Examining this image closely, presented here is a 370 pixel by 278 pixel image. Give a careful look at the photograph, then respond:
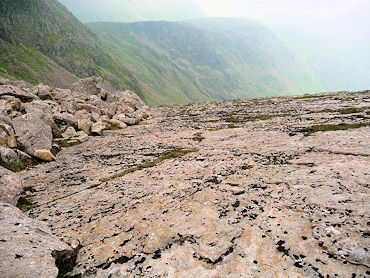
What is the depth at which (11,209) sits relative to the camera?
9234mm

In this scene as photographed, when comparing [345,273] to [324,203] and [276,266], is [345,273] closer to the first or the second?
[276,266]

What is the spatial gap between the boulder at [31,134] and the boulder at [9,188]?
7.17 m

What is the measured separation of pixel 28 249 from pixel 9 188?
6.00m

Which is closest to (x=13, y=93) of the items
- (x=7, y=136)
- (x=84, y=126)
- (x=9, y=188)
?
(x=84, y=126)

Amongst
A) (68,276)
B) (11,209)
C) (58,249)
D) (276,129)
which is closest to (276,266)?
(68,276)

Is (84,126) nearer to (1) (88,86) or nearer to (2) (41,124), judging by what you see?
(2) (41,124)

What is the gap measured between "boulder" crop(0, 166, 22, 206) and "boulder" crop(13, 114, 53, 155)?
717 centimetres

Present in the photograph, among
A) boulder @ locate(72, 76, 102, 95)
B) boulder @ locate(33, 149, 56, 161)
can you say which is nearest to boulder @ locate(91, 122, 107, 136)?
boulder @ locate(33, 149, 56, 161)

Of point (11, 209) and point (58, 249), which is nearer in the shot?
point (58, 249)

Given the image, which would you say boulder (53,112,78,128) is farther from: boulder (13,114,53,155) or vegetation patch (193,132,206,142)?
vegetation patch (193,132,206,142)

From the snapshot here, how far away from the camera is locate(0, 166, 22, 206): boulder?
10984mm

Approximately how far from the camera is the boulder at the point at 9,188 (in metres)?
11.0

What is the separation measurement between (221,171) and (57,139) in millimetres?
19926

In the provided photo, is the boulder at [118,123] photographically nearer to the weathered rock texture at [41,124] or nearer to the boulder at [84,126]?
the weathered rock texture at [41,124]
